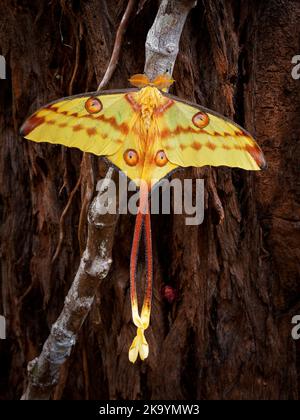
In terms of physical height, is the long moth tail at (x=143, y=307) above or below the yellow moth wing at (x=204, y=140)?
below

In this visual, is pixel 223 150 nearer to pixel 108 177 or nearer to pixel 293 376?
pixel 108 177

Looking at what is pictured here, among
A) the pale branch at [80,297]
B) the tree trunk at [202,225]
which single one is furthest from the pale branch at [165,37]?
the tree trunk at [202,225]

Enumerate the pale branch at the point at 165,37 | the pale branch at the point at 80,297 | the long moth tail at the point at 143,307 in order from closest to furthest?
the long moth tail at the point at 143,307 < the pale branch at the point at 165,37 < the pale branch at the point at 80,297

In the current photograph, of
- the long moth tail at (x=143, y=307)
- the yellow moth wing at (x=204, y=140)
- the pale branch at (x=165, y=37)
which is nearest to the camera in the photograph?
the long moth tail at (x=143, y=307)

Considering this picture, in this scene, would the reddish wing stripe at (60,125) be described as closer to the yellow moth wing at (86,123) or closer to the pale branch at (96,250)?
the yellow moth wing at (86,123)

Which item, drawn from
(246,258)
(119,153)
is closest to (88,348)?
(246,258)

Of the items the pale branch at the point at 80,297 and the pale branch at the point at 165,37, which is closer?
the pale branch at the point at 165,37

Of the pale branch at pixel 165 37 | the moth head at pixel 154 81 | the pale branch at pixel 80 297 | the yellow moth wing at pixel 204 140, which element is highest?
the pale branch at pixel 165 37
